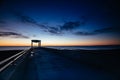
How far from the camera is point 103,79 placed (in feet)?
23.3

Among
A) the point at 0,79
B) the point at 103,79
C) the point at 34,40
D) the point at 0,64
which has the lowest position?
the point at 103,79

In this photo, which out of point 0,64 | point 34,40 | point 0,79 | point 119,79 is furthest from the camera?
point 34,40

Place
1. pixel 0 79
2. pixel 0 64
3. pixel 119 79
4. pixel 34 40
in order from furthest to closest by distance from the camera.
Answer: pixel 34 40
pixel 119 79
pixel 0 64
pixel 0 79

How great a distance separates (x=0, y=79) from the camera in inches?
161

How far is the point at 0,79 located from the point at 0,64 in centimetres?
55

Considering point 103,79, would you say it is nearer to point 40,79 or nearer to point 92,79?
point 92,79

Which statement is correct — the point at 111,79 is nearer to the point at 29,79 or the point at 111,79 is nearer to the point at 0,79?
the point at 29,79

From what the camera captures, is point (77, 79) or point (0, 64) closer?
point (0, 64)

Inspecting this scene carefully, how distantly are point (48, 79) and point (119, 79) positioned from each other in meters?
3.53

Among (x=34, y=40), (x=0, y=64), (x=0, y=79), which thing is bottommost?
(x=0, y=79)

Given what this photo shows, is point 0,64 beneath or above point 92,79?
above

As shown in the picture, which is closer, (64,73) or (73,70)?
(64,73)

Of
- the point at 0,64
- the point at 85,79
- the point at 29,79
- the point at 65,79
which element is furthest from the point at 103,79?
the point at 0,64

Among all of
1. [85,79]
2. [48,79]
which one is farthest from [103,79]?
[48,79]
